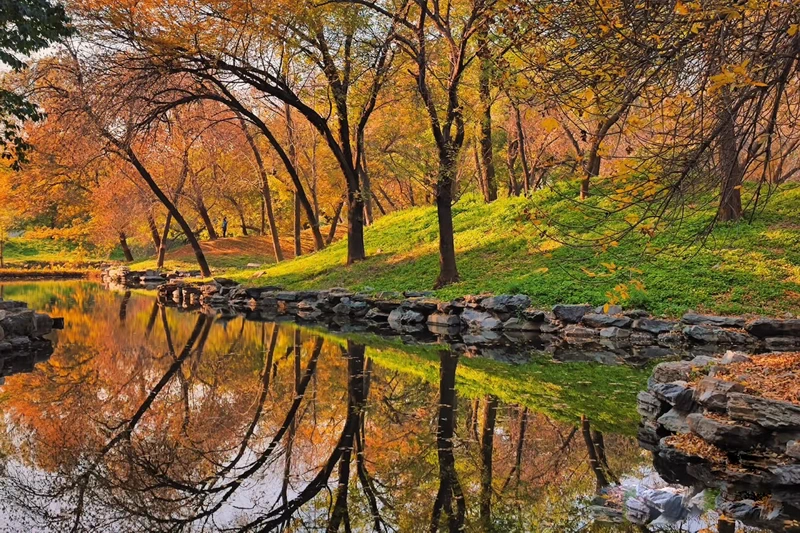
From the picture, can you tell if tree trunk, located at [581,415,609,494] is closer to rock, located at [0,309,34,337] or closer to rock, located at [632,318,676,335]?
rock, located at [632,318,676,335]

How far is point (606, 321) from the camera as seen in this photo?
43.3ft

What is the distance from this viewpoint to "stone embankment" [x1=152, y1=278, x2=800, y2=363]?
11.4 m

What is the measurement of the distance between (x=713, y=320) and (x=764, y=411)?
6.99 m

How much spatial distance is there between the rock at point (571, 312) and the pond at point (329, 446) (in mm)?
2502

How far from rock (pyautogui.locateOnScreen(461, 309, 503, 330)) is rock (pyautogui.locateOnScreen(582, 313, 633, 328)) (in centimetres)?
193

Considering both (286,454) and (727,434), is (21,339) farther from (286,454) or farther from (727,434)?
(727,434)

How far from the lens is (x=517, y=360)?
1116cm

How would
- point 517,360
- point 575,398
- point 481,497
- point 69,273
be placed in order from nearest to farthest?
point 481,497 < point 575,398 < point 517,360 < point 69,273

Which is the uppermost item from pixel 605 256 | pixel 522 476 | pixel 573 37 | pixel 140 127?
pixel 140 127

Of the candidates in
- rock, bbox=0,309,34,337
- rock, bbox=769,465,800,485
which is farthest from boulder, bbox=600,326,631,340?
rock, bbox=0,309,34,337

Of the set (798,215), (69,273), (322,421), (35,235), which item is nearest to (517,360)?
(322,421)

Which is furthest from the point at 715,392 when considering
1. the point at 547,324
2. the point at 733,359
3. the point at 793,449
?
the point at 547,324

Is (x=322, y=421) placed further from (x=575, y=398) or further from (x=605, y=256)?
(x=605, y=256)

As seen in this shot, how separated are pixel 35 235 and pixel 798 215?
41.5m
